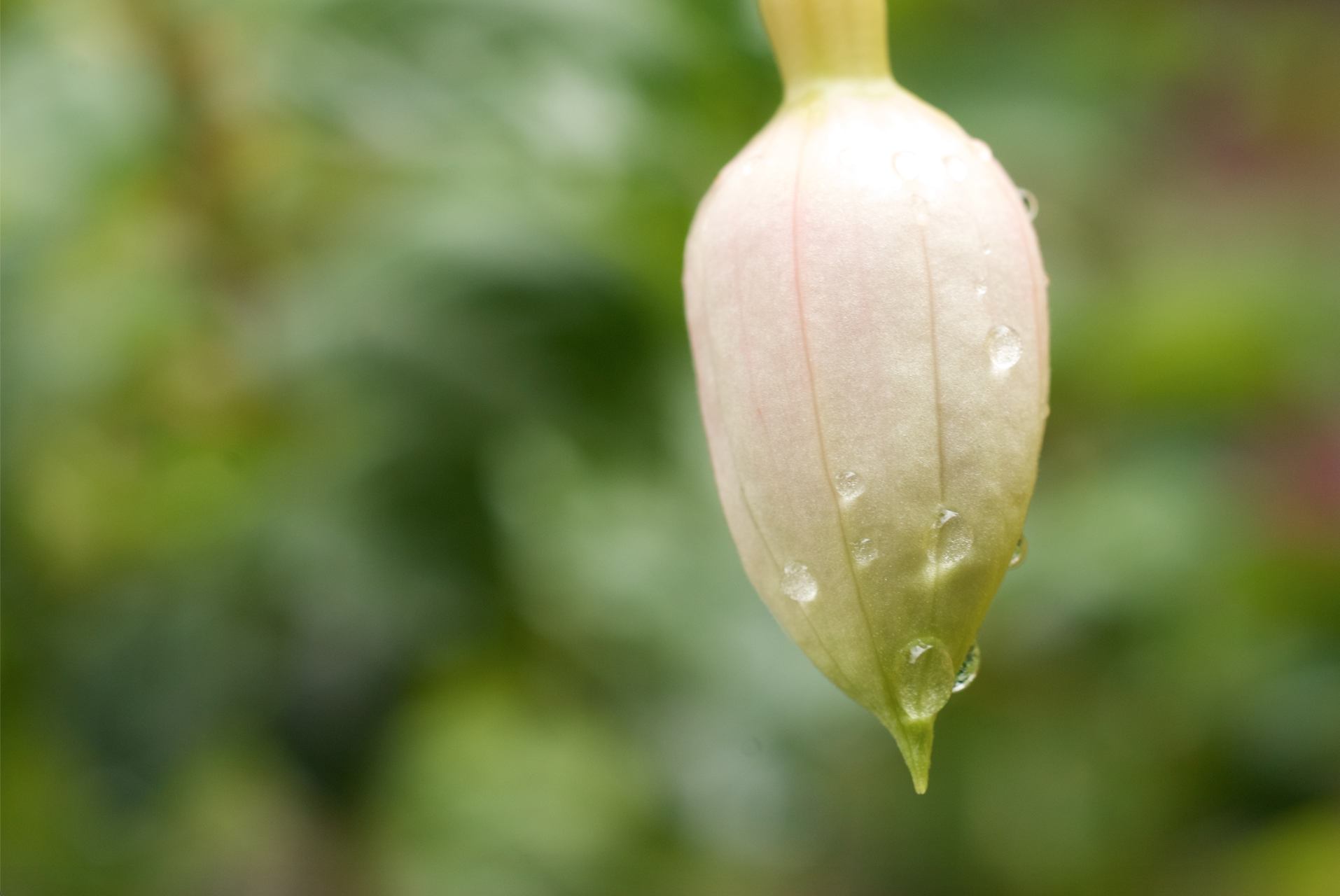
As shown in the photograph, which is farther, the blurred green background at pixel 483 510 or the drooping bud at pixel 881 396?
the blurred green background at pixel 483 510

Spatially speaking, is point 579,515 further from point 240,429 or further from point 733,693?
point 240,429

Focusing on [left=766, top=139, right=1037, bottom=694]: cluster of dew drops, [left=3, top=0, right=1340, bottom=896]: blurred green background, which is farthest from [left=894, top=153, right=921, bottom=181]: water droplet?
[left=3, top=0, right=1340, bottom=896]: blurred green background

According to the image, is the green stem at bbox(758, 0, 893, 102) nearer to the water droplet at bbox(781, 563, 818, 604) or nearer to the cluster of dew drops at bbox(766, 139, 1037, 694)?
the cluster of dew drops at bbox(766, 139, 1037, 694)

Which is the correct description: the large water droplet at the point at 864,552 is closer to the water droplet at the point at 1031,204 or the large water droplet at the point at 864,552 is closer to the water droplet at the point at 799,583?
the water droplet at the point at 799,583

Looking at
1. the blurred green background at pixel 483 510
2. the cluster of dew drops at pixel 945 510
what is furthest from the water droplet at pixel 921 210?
the blurred green background at pixel 483 510

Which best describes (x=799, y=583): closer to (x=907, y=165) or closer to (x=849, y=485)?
(x=849, y=485)

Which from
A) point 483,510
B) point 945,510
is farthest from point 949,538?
point 483,510
